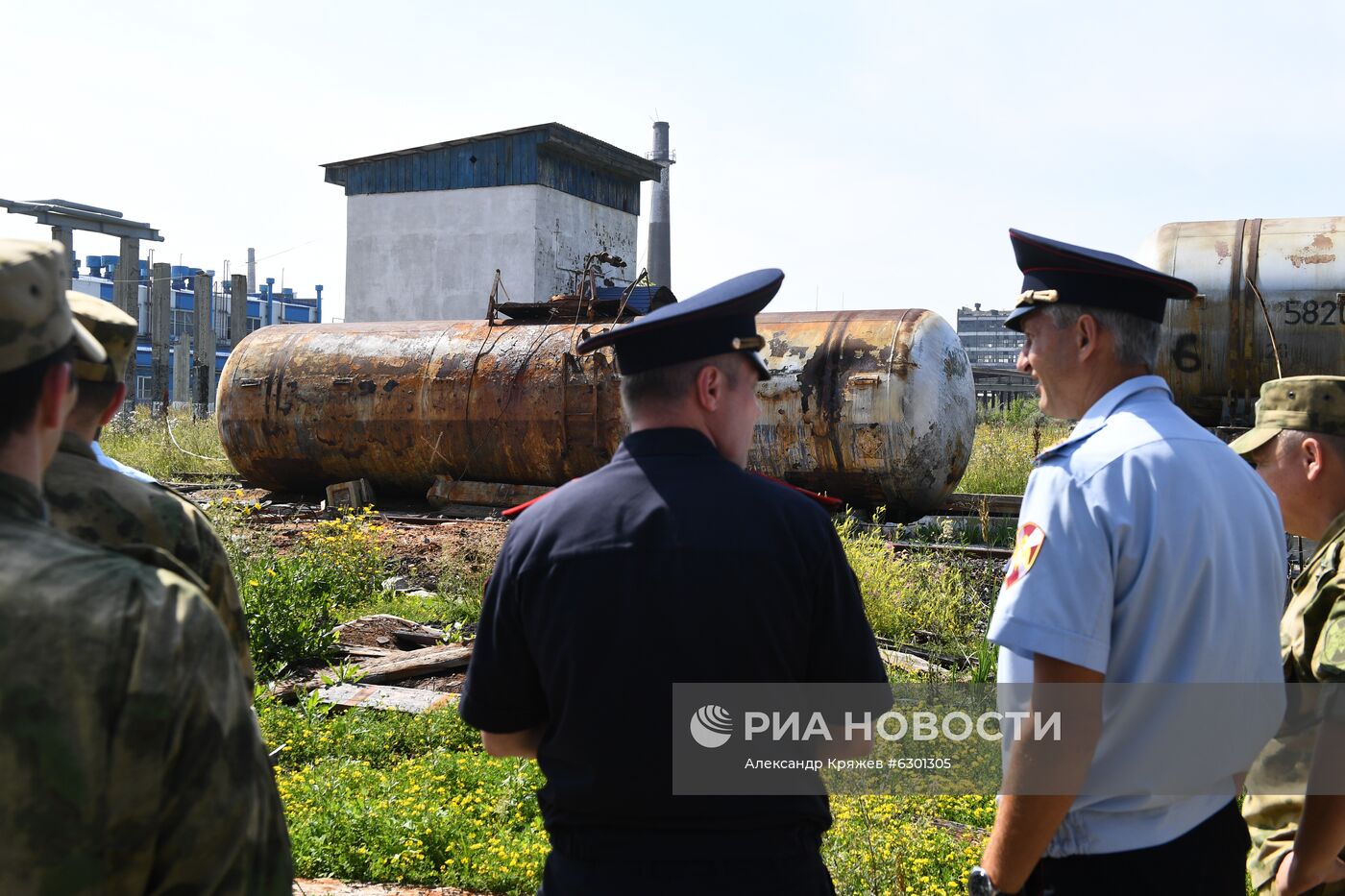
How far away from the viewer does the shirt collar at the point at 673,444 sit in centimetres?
229

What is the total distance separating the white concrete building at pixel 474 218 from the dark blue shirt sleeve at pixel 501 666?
2908cm

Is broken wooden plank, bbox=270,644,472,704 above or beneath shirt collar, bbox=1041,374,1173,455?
beneath

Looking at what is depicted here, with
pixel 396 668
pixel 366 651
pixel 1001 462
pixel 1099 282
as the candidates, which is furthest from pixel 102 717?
pixel 1001 462

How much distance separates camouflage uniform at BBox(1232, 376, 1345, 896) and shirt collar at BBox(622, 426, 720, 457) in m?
1.33

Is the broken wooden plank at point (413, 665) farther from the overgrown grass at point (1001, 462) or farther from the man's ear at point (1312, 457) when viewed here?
the overgrown grass at point (1001, 462)

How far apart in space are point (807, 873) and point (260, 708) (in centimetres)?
468

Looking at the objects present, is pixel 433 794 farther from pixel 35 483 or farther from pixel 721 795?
pixel 35 483

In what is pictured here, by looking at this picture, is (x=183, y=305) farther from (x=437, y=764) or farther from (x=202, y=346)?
(x=437, y=764)

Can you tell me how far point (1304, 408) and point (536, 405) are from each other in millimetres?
10404

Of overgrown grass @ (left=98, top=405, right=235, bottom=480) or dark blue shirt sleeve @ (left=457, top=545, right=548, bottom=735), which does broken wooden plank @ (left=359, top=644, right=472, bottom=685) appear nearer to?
dark blue shirt sleeve @ (left=457, top=545, right=548, bottom=735)

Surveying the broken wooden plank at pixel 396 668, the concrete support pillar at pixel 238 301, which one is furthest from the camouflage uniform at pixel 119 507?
the concrete support pillar at pixel 238 301

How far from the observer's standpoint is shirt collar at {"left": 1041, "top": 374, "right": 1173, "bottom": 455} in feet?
7.89

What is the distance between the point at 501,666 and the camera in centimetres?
231

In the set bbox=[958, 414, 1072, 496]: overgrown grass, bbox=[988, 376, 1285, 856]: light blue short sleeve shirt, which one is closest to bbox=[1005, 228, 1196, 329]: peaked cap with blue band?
bbox=[988, 376, 1285, 856]: light blue short sleeve shirt
